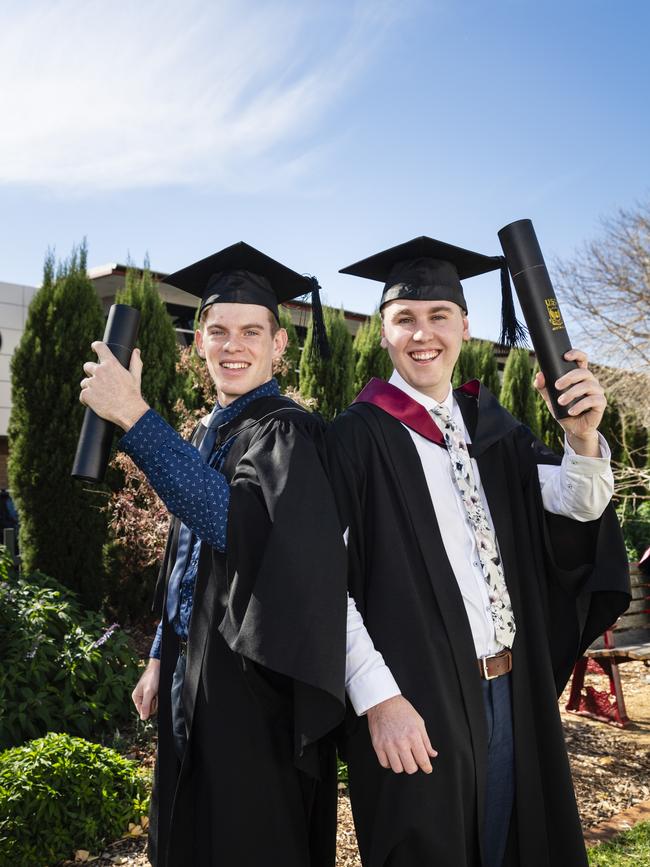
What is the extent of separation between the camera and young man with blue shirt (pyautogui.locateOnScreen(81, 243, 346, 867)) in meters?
1.90

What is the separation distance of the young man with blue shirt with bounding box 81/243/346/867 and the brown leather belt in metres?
0.42

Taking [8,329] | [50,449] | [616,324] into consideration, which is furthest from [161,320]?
[8,329]

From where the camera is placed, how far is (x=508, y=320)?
8.55 ft

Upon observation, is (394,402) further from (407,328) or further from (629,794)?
(629,794)

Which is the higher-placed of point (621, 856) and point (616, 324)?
point (616, 324)

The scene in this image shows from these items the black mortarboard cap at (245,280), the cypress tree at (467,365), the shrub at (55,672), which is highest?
the cypress tree at (467,365)

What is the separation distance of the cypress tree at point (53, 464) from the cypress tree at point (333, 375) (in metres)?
3.67

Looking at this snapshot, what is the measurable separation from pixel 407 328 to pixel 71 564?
5.91 meters

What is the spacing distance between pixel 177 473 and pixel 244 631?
0.42 meters

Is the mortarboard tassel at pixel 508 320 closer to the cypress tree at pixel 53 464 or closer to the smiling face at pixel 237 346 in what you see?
the smiling face at pixel 237 346

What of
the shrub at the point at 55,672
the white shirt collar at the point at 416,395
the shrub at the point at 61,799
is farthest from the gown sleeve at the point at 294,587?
the shrub at the point at 55,672

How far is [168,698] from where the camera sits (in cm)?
225

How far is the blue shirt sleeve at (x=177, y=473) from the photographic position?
6.23ft

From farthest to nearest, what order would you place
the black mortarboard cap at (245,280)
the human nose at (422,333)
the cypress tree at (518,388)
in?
1. the cypress tree at (518,388)
2. the black mortarboard cap at (245,280)
3. the human nose at (422,333)
